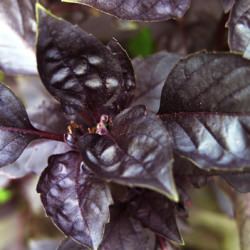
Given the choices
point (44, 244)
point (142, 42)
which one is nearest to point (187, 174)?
point (44, 244)

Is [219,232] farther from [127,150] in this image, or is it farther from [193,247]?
[127,150]

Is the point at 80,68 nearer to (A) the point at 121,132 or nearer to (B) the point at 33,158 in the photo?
(A) the point at 121,132

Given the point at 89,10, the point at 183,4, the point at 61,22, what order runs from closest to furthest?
the point at 61,22 → the point at 183,4 → the point at 89,10

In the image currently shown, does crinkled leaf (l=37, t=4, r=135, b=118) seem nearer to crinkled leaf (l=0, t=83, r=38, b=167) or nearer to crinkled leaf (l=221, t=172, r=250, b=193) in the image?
crinkled leaf (l=0, t=83, r=38, b=167)

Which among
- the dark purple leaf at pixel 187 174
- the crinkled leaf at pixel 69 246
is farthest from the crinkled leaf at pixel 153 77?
the crinkled leaf at pixel 69 246

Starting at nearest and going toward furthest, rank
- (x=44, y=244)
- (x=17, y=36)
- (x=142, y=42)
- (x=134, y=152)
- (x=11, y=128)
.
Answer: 1. (x=134, y=152)
2. (x=11, y=128)
3. (x=17, y=36)
4. (x=44, y=244)
5. (x=142, y=42)

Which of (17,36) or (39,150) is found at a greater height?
(17,36)

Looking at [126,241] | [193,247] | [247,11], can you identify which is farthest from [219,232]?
[247,11]
